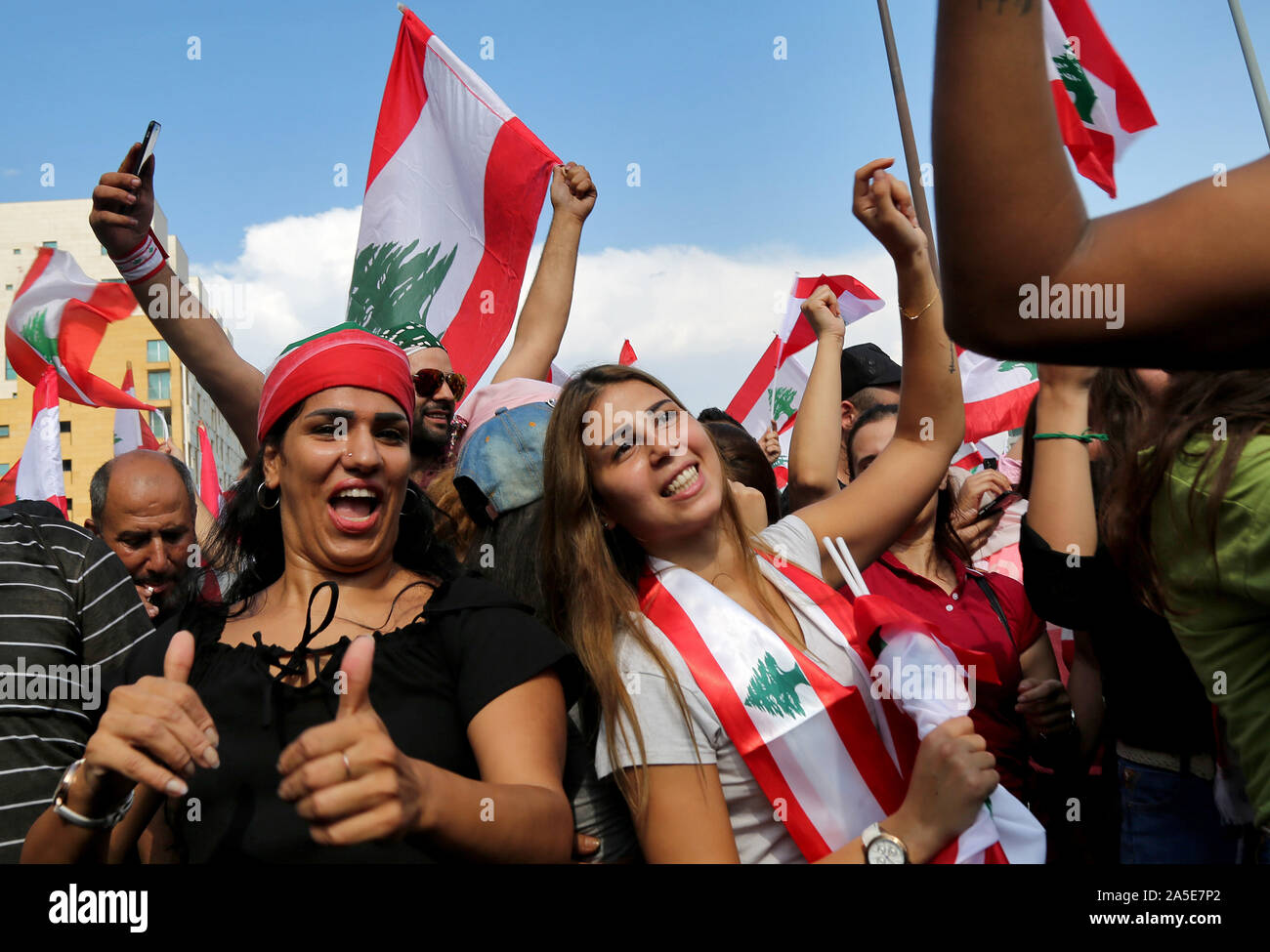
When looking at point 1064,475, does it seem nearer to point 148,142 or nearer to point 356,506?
point 356,506

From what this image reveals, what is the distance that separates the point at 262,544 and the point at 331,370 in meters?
0.48

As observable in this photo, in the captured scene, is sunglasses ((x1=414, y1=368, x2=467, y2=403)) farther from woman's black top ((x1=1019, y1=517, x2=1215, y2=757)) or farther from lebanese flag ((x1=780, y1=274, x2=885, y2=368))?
lebanese flag ((x1=780, y1=274, x2=885, y2=368))

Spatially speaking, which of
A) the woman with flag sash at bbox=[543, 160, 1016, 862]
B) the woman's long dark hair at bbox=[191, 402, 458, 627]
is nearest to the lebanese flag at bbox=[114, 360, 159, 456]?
the woman's long dark hair at bbox=[191, 402, 458, 627]

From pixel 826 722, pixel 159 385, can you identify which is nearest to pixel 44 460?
pixel 826 722

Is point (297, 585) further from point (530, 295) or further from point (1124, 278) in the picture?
point (1124, 278)

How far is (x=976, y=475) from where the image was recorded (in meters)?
4.10

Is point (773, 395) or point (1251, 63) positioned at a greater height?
point (1251, 63)

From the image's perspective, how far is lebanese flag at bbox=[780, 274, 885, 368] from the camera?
6.38 meters

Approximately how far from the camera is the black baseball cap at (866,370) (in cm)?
460

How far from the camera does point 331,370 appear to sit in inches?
84.4

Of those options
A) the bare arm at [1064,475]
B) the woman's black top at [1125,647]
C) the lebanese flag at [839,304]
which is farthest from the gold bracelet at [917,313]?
the lebanese flag at [839,304]

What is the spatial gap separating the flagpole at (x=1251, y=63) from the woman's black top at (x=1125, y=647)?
6.77 m

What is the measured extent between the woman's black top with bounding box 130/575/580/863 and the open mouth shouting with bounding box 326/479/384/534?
0.23 meters
